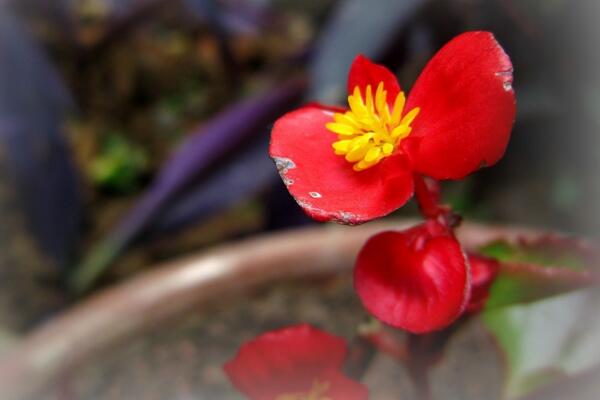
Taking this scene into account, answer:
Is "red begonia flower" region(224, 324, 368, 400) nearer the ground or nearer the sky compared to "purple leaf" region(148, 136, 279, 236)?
nearer the sky

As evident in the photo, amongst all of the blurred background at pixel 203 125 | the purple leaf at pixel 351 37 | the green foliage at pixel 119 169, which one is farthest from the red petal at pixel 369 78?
the green foliage at pixel 119 169

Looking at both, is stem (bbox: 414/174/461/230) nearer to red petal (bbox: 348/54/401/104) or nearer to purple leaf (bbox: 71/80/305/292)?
red petal (bbox: 348/54/401/104)

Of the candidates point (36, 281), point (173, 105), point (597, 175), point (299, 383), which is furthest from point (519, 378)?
point (173, 105)

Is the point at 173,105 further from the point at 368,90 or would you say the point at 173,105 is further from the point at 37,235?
the point at 368,90

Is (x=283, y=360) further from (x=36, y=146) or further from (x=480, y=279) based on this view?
(x=36, y=146)

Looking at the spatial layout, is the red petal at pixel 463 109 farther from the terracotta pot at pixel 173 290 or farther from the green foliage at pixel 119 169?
the green foliage at pixel 119 169

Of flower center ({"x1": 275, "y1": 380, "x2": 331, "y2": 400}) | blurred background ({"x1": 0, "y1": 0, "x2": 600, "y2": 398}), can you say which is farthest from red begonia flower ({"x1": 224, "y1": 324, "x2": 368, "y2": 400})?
blurred background ({"x1": 0, "y1": 0, "x2": 600, "y2": 398})

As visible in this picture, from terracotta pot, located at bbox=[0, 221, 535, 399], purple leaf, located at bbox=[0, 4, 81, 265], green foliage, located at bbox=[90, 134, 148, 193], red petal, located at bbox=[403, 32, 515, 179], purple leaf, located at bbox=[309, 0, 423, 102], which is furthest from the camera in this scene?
green foliage, located at bbox=[90, 134, 148, 193]
